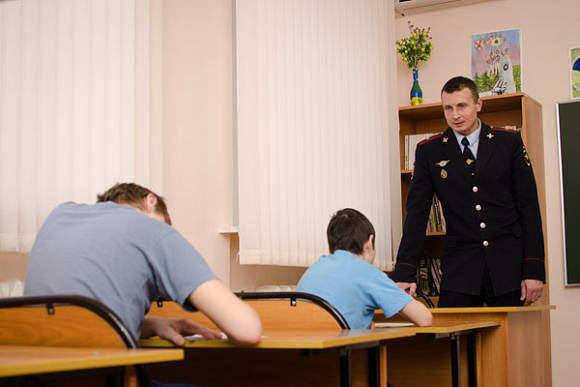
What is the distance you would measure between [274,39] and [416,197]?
1089 millimetres

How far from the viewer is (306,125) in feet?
12.5

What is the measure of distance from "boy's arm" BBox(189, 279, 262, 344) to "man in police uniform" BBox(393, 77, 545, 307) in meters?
1.88

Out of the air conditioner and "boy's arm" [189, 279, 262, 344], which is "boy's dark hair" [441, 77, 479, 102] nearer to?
the air conditioner

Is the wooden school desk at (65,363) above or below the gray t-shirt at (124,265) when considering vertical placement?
below

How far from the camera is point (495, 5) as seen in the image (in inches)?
193

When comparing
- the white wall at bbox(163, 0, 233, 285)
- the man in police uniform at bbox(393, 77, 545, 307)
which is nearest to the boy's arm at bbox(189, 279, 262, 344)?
the white wall at bbox(163, 0, 233, 285)

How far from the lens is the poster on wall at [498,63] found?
4742mm

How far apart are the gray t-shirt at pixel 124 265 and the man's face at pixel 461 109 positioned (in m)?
2.15

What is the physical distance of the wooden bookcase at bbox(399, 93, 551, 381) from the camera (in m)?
4.35

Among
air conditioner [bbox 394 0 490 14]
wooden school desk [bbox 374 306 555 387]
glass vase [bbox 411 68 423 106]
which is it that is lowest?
wooden school desk [bbox 374 306 555 387]

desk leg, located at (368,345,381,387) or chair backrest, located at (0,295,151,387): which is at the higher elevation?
chair backrest, located at (0,295,151,387)

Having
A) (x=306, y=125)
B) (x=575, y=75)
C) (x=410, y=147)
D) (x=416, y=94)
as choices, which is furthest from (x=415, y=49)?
(x=306, y=125)

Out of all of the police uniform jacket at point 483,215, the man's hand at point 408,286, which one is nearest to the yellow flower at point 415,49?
the police uniform jacket at point 483,215

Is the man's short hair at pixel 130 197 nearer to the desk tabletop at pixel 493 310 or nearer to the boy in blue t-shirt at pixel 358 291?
the boy in blue t-shirt at pixel 358 291
